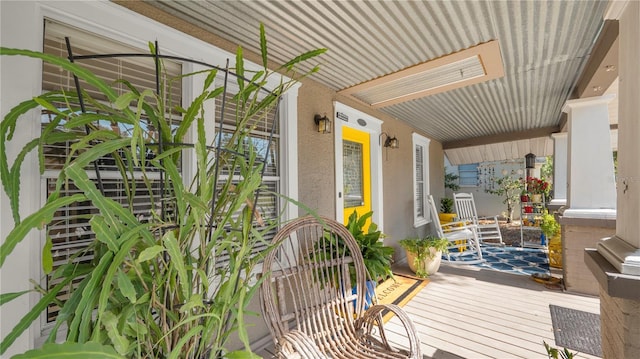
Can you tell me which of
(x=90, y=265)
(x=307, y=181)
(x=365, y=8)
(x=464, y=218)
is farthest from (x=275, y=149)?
(x=464, y=218)

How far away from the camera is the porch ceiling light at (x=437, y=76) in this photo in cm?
223

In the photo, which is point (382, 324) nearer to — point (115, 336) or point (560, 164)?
point (115, 336)

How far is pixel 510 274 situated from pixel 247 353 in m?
4.10

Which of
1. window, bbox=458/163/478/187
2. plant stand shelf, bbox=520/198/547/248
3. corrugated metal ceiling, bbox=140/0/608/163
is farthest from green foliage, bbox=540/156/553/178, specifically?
corrugated metal ceiling, bbox=140/0/608/163

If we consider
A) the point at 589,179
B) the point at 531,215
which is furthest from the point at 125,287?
the point at 531,215

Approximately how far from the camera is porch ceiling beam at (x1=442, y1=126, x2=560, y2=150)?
5.33 meters

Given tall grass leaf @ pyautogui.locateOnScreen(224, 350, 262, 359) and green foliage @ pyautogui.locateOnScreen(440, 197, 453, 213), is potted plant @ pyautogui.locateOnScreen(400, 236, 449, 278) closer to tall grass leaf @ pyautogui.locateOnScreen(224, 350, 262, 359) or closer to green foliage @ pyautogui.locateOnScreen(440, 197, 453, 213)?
green foliage @ pyautogui.locateOnScreen(440, 197, 453, 213)

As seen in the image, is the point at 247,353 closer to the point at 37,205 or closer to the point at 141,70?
the point at 37,205

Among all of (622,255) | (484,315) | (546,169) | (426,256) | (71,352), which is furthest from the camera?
(546,169)

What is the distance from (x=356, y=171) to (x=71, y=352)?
3293 millimetres

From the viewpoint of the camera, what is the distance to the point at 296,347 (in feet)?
4.08

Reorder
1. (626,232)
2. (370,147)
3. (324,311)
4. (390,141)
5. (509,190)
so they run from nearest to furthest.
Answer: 1. (626,232)
2. (324,311)
3. (370,147)
4. (390,141)
5. (509,190)

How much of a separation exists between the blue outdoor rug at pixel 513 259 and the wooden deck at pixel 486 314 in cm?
45

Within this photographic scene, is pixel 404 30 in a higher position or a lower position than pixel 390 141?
higher
